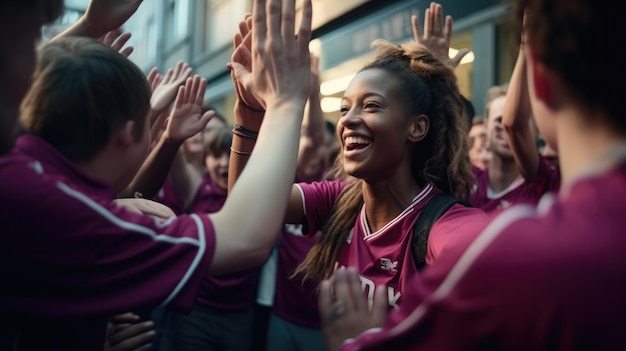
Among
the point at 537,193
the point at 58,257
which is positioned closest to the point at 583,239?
the point at 58,257

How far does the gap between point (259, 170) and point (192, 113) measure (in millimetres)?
1302

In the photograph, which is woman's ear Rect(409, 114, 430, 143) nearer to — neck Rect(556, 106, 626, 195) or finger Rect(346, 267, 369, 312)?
finger Rect(346, 267, 369, 312)

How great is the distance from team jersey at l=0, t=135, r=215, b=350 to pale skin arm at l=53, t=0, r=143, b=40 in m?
1.03

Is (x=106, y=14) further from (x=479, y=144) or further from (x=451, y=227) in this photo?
(x=479, y=144)

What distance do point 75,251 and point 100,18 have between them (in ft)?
4.23

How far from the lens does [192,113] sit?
8.79ft

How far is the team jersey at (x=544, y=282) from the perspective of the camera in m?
0.97

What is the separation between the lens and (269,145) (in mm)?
1505

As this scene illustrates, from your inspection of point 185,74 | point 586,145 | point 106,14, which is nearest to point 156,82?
point 185,74

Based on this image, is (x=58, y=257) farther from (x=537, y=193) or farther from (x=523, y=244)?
(x=537, y=193)

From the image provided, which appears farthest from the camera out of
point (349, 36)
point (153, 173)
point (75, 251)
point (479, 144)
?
point (349, 36)

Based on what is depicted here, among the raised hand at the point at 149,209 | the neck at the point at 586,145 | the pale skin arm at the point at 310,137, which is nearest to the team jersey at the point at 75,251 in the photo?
the raised hand at the point at 149,209

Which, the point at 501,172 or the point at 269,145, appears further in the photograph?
the point at 501,172

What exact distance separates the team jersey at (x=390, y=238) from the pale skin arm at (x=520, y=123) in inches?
23.8
